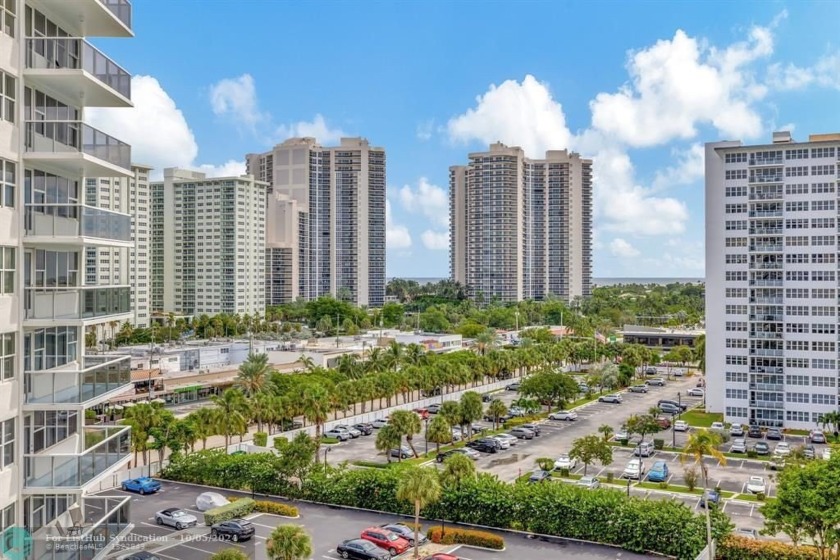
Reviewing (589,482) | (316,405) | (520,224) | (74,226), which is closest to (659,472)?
(589,482)

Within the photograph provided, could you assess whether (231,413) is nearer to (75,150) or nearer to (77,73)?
(75,150)

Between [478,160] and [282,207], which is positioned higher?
[478,160]

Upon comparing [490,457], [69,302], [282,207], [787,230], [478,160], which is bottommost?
[490,457]

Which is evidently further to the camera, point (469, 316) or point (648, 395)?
point (469, 316)

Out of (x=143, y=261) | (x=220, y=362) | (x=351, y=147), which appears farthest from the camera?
(x=351, y=147)

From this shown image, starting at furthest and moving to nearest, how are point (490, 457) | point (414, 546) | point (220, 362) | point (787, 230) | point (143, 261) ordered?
point (143, 261) → point (220, 362) → point (787, 230) → point (490, 457) → point (414, 546)

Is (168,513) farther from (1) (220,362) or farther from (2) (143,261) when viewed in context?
(2) (143,261)

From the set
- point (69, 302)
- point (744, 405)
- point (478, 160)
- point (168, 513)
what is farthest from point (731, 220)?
point (478, 160)

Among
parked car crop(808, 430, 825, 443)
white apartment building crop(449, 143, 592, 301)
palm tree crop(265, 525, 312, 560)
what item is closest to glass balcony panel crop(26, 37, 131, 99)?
palm tree crop(265, 525, 312, 560)
